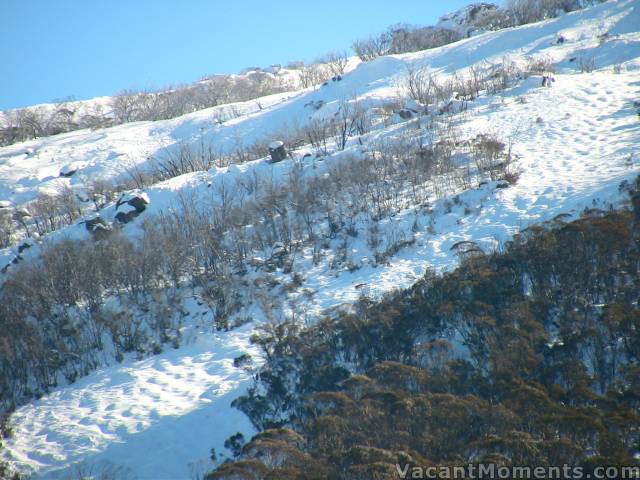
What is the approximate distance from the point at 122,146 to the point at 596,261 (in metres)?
28.5

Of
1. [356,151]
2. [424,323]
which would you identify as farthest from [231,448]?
[356,151]

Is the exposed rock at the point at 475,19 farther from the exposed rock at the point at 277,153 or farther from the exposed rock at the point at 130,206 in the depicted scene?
the exposed rock at the point at 130,206

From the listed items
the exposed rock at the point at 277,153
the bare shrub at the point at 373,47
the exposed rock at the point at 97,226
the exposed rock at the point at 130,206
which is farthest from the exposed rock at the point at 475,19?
the exposed rock at the point at 97,226

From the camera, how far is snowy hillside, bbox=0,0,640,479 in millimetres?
9711

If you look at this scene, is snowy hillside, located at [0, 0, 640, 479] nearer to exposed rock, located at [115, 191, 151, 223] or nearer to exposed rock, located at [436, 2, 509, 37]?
exposed rock, located at [115, 191, 151, 223]

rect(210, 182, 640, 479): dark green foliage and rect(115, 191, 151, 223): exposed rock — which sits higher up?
rect(115, 191, 151, 223): exposed rock

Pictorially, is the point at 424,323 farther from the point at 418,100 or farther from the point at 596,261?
the point at 418,100

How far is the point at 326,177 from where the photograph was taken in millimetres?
18828

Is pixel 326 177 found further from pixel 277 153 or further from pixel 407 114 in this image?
pixel 407 114

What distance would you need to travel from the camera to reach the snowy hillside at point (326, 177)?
9711 millimetres

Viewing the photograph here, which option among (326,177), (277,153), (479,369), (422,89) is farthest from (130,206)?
(422,89)

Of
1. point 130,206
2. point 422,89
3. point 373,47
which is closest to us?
point 130,206

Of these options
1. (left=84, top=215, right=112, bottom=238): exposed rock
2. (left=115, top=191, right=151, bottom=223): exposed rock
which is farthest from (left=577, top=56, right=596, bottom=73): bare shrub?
(left=84, top=215, right=112, bottom=238): exposed rock

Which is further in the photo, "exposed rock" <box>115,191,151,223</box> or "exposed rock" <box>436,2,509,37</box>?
"exposed rock" <box>436,2,509,37</box>
